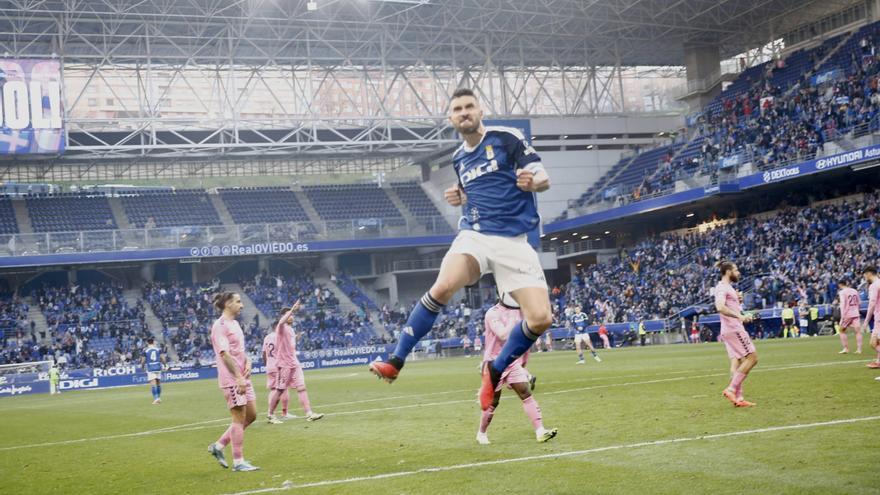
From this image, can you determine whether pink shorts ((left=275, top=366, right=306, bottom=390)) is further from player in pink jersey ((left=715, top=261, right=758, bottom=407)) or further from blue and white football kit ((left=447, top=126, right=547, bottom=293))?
blue and white football kit ((left=447, top=126, right=547, bottom=293))

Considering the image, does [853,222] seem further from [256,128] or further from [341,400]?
[256,128]

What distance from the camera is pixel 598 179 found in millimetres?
67562

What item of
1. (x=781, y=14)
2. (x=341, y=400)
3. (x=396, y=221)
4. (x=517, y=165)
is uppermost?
(x=781, y=14)

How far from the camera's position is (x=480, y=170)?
8797mm

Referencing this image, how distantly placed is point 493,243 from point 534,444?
13.5ft

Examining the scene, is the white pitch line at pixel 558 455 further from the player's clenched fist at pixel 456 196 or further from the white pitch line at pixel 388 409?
the white pitch line at pixel 388 409

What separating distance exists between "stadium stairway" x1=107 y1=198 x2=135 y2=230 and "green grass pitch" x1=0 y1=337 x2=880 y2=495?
39.7 m

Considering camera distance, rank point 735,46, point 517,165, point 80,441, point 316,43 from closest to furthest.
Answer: point 517,165
point 80,441
point 316,43
point 735,46

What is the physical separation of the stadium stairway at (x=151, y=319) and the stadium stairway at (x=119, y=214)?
4.32 metres

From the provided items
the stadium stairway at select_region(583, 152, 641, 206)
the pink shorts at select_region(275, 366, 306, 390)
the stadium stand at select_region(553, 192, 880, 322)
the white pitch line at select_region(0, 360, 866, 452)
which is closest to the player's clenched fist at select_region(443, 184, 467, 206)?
the pink shorts at select_region(275, 366, 306, 390)

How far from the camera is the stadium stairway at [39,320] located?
173 feet

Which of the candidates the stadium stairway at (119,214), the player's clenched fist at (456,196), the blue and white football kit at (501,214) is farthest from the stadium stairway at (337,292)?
the blue and white football kit at (501,214)

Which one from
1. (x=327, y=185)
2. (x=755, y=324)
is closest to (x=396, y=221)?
(x=327, y=185)

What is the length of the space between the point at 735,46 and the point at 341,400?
50367 mm
